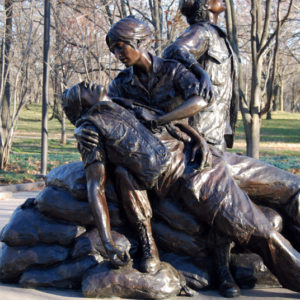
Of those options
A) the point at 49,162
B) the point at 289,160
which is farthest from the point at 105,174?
the point at 289,160

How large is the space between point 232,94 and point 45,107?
6.39 m

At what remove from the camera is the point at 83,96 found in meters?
3.24

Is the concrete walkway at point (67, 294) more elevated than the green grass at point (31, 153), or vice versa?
the concrete walkway at point (67, 294)

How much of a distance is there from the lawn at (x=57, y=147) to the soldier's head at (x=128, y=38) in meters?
6.72

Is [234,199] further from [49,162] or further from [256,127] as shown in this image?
[49,162]

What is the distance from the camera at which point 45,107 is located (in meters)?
9.80

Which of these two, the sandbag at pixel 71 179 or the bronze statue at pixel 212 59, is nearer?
the sandbag at pixel 71 179

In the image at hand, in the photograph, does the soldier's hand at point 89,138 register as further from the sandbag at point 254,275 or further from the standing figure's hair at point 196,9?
the standing figure's hair at point 196,9

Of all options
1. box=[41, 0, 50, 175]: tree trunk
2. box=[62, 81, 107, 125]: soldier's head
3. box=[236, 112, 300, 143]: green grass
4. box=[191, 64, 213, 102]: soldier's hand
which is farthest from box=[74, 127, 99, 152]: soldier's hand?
box=[236, 112, 300, 143]: green grass

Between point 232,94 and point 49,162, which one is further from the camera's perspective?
point 49,162

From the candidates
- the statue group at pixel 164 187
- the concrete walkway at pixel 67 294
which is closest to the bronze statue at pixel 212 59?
the statue group at pixel 164 187

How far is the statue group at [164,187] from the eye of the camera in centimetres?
302

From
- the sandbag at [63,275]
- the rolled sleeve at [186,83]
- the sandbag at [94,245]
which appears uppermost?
the rolled sleeve at [186,83]

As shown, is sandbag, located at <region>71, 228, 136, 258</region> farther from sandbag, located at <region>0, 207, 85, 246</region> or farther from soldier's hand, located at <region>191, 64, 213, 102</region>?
soldier's hand, located at <region>191, 64, 213, 102</region>
